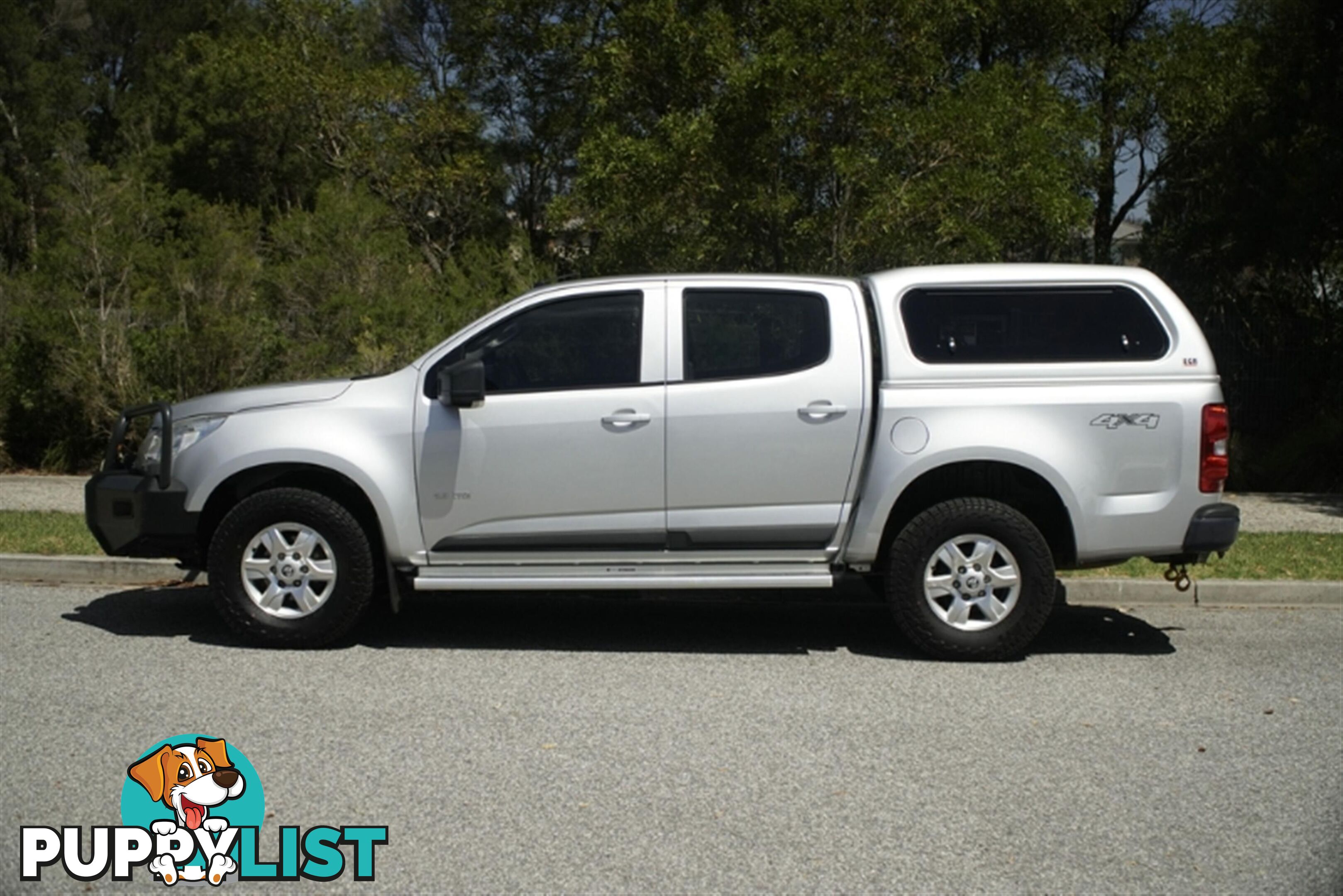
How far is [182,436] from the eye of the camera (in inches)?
303

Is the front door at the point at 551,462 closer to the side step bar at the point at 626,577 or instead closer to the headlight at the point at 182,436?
the side step bar at the point at 626,577

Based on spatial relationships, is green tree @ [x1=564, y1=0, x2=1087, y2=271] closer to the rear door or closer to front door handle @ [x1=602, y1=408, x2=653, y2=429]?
the rear door

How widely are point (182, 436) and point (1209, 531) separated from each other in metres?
5.48

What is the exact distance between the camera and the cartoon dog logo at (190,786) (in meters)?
4.62

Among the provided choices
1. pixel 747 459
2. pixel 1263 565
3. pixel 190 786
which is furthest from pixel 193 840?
pixel 1263 565

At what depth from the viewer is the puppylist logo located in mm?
4559

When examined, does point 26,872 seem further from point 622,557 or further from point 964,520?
point 964,520

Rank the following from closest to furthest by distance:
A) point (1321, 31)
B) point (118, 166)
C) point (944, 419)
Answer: point (944, 419)
point (1321, 31)
point (118, 166)

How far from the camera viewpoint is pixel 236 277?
1513 cm

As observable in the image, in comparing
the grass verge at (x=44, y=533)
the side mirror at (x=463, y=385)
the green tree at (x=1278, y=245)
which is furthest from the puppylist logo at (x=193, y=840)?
the green tree at (x=1278, y=245)

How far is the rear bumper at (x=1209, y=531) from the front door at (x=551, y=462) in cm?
276

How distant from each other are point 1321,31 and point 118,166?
25423mm

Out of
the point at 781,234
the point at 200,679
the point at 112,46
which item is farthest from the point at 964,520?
the point at 112,46

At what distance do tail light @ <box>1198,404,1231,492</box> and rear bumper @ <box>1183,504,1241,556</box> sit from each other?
5.2 inches
